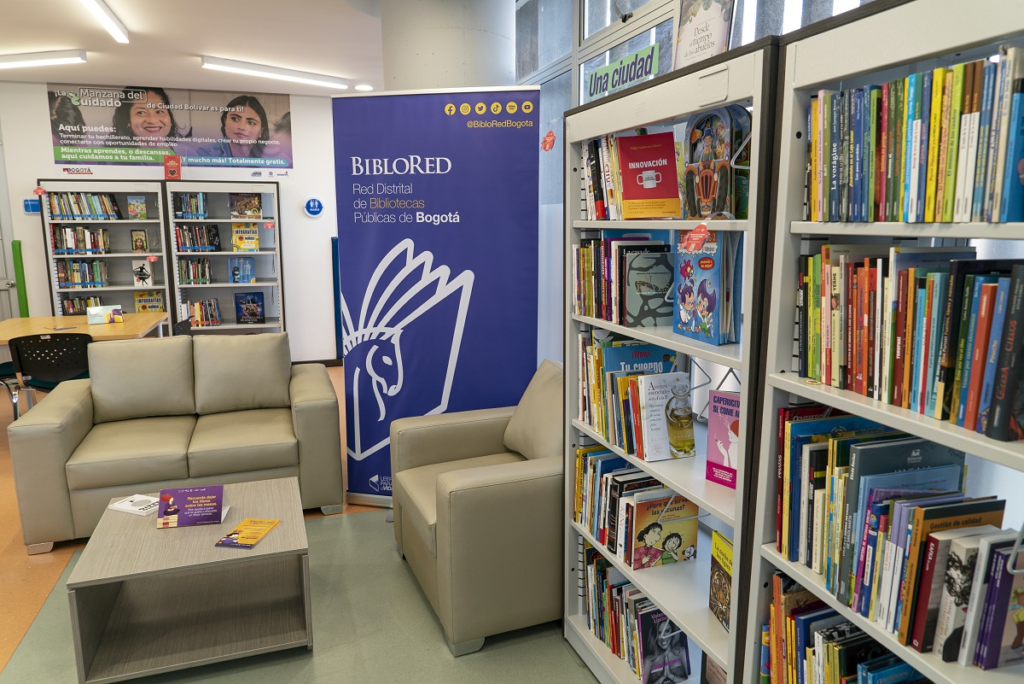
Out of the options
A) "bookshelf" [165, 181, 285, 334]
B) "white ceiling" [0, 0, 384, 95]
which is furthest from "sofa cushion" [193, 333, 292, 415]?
"bookshelf" [165, 181, 285, 334]

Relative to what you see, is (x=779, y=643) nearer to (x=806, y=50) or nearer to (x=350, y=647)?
(x=806, y=50)

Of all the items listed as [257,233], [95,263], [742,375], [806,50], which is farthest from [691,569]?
[95,263]

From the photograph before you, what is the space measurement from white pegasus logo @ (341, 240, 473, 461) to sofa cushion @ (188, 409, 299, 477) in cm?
39

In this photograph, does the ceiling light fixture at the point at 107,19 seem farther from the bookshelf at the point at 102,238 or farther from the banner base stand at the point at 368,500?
the banner base stand at the point at 368,500

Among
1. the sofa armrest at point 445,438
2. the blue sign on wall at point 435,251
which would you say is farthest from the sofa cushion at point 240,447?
the sofa armrest at point 445,438

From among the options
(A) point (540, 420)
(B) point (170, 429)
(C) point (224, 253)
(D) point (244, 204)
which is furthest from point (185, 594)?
(D) point (244, 204)

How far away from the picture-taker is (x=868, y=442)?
4.29 ft

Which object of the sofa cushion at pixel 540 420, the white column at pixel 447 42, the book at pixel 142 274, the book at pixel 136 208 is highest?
the white column at pixel 447 42

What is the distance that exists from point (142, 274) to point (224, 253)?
810 mm

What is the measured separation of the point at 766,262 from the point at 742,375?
0.83 ft

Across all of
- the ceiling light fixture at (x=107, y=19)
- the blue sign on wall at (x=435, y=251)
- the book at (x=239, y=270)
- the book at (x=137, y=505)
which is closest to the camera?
the book at (x=137, y=505)

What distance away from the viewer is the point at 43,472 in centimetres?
315

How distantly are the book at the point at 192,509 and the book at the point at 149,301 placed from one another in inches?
183

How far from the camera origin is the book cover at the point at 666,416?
78.6 inches
